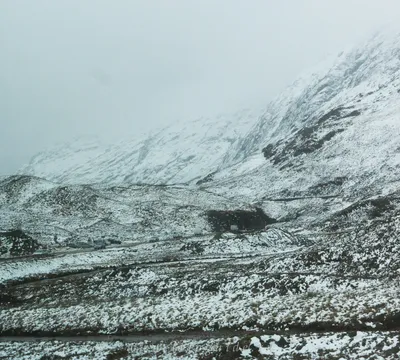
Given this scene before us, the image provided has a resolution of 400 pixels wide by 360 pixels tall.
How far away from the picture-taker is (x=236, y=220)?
3127 inches

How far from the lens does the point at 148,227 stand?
2862 inches

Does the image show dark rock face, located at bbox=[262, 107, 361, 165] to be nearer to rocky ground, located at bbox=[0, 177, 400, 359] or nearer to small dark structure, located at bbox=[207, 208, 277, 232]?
small dark structure, located at bbox=[207, 208, 277, 232]

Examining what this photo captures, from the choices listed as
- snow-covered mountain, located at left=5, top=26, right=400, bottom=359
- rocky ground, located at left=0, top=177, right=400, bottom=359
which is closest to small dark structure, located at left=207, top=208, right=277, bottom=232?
snow-covered mountain, located at left=5, top=26, right=400, bottom=359

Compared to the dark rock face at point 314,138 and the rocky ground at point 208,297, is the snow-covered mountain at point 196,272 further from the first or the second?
the dark rock face at point 314,138

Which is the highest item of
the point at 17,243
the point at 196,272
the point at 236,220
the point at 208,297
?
the point at 208,297

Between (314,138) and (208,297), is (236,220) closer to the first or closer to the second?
(208,297)

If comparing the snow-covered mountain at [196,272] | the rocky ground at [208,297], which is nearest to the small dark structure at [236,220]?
the snow-covered mountain at [196,272]

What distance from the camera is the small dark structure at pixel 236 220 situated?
76.6 m

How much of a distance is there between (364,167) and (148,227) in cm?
7217

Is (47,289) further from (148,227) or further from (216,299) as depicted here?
(148,227)

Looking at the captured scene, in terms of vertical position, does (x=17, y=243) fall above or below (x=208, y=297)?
below

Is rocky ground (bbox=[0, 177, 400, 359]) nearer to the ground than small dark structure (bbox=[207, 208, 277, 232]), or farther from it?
farther from it

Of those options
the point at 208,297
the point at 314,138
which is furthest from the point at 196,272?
the point at 314,138

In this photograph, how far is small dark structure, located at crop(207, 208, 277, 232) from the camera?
7662cm
